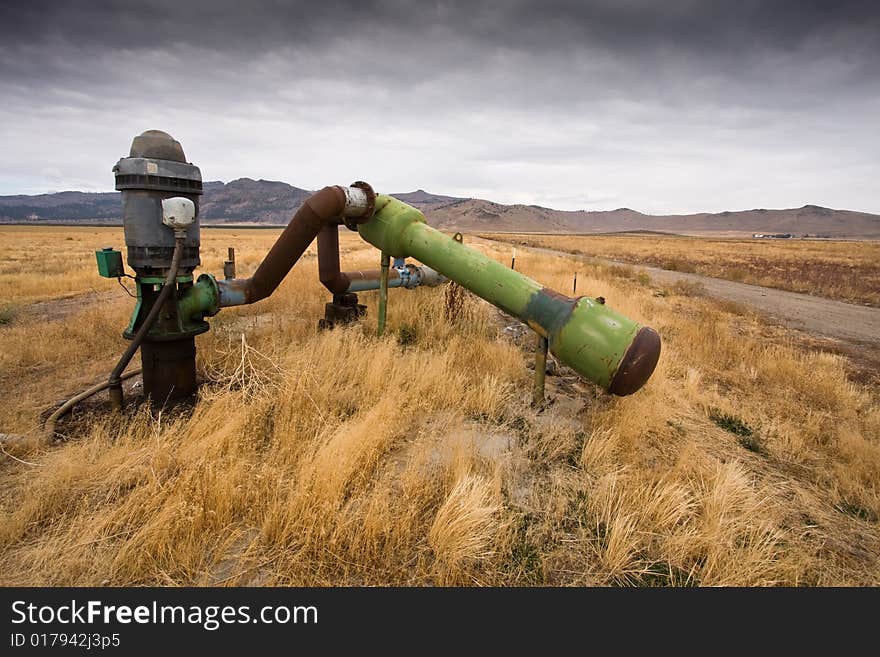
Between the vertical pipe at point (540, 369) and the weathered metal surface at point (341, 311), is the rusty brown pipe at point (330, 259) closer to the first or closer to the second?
the weathered metal surface at point (341, 311)

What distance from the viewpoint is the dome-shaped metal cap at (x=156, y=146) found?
3.28 meters

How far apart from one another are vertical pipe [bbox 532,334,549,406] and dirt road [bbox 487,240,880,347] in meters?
9.10

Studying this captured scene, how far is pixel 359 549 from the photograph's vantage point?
7.38ft

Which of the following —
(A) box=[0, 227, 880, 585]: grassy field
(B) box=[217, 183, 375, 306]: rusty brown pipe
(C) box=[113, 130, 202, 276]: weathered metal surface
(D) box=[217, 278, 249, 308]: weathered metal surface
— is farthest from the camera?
(B) box=[217, 183, 375, 306]: rusty brown pipe

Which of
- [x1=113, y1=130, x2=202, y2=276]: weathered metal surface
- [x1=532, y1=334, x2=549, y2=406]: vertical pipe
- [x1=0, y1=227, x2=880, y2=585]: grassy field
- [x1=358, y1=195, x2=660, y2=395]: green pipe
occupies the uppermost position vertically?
[x1=113, y1=130, x2=202, y2=276]: weathered metal surface

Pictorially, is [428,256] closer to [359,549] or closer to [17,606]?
[359,549]

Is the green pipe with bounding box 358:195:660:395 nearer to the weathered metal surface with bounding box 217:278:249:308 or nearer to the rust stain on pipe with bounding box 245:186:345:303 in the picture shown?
the rust stain on pipe with bounding box 245:186:345:303

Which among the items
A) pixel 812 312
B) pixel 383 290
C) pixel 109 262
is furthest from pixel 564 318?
pixel 812 312

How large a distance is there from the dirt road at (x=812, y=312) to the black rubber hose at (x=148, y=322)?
1232cm

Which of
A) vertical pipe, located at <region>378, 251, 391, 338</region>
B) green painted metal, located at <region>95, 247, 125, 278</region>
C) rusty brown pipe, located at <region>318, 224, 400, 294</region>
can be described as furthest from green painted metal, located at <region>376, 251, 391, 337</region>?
green painted metal, located at <region>95, 247, 125, 278</region>

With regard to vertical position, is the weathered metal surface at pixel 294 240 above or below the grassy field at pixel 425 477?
above

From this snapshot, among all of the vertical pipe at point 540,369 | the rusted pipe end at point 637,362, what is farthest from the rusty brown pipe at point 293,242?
the rusted pipe end at point 637,362

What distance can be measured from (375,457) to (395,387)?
112 centimetres

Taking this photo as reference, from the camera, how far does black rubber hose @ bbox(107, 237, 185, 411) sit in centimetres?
328
